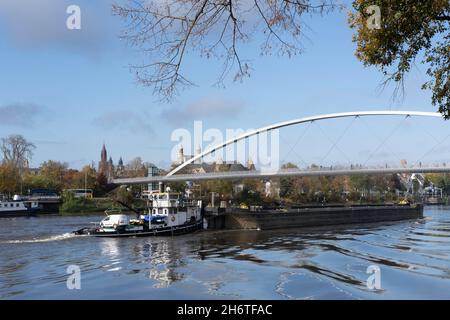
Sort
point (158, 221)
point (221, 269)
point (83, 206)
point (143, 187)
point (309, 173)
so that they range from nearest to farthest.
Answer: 1. point (221, 269)
2. point (158, 221)
3. point (309, 173)
4. point (83, 206)
5. point (143, 187)

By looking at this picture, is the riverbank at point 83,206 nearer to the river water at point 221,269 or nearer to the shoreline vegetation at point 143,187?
the shoreline vegetation at point 143,187

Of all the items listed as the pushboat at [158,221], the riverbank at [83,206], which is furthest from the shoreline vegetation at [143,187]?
the pushboat at [158,221]

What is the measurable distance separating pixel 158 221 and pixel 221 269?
71.5 feet

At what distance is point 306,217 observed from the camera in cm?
6178

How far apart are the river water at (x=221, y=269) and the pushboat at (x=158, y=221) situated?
11.4 feet

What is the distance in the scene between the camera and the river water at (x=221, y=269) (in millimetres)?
17422

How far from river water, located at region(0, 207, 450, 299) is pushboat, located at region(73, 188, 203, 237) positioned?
137 inches

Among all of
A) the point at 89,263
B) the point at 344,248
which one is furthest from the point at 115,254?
the point at 344,248
